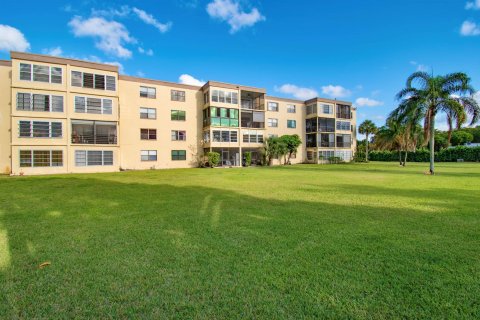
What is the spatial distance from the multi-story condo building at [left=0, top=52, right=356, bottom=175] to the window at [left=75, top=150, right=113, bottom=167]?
91 mm

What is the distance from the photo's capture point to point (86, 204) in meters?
8.30

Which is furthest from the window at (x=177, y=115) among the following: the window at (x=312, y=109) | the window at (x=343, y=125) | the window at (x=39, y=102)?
the window at (x=343, y=125)

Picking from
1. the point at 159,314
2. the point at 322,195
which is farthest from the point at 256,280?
the point at 322,195

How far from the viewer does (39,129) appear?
23219 mm

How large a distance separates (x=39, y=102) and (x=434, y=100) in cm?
3482

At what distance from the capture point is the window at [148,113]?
97.1 ft

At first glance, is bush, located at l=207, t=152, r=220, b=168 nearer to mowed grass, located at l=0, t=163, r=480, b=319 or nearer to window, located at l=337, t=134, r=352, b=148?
mowed grass, located at l=0, t=163, r=480, b=319

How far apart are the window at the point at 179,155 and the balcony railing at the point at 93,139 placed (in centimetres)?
716

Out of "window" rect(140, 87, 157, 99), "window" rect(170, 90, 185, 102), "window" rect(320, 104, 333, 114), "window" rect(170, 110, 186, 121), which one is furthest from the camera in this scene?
"window" rect(320, 104, 333, 114)

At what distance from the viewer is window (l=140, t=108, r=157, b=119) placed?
2959 cm

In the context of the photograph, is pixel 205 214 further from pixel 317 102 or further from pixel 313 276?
pixel 317 102

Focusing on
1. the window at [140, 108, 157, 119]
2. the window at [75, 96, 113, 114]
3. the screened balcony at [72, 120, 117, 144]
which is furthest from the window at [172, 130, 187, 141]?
the window at [75, 96, 113, 114]

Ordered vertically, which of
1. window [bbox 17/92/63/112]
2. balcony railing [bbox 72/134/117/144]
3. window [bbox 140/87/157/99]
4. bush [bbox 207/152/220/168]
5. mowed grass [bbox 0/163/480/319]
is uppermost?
window [bbox 140/87/157/99]

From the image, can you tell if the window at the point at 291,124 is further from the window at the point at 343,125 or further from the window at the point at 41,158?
the window at the point at 41,158
